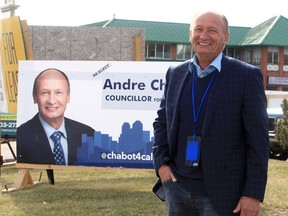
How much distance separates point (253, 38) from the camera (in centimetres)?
5906

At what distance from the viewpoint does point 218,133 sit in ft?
10.3

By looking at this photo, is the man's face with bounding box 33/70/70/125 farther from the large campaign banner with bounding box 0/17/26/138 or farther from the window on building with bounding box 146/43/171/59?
the window on building with bounding box 146/43/171/59

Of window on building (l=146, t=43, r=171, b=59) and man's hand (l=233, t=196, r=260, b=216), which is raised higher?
window on building (l=146, t=43, r=171, b=59)

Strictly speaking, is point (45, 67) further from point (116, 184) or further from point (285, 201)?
point (285, 201)

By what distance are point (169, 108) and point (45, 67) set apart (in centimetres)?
530

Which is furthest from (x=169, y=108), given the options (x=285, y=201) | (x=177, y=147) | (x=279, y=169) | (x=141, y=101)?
(x=279, y=169)

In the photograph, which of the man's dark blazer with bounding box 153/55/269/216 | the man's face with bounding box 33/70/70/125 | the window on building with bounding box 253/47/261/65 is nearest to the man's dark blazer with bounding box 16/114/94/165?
the man's face with bounding box 33/70/70/125

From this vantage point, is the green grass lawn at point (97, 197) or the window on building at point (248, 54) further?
the window on building at point (248, 54)

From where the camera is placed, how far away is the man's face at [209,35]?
10.6 feet

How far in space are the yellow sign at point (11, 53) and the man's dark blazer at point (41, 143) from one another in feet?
10.7

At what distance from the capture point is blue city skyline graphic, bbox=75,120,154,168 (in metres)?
8.27

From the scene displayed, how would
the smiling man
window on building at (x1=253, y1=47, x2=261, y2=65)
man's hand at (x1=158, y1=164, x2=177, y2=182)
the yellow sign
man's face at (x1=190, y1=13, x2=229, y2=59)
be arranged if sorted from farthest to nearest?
1. window on building at (x1=253, y1=47, x2=261, y2=65)
2. the yellow sign
3. the smiling man
4. man's hand at (x1=158, y1=164, x2=177, y2=182)
5. man's face at (x1=190, y1=13, x2=229, y2=59)

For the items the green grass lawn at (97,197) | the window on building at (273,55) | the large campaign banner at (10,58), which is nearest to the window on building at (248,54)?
the window on building at (273,55)

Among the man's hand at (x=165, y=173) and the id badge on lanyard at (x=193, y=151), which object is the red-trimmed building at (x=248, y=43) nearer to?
the man's hand at (x=165, y=173)
